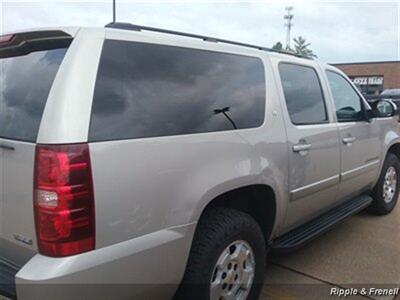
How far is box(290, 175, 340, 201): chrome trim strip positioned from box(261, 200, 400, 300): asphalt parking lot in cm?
76

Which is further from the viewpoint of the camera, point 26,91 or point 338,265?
point 338,265

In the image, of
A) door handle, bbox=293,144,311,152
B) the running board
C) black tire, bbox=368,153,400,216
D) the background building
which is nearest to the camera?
door handle, bbox=293,144,311,152

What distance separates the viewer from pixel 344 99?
15.6 ft

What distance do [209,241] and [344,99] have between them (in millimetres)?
2744

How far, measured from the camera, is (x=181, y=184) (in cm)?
248

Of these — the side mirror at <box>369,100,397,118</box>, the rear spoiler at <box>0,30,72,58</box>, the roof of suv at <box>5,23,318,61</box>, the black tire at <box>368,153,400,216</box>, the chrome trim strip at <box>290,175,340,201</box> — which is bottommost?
the black tire at <box>368,153,400,216</box>

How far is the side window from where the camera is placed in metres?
4.55

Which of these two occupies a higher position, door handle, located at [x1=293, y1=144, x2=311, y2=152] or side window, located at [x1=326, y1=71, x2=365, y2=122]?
side window, located at [x1=326, y1=71, x2=365, y2=122]

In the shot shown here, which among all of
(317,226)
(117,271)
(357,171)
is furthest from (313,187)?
(117,271)

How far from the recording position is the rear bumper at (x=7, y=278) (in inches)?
85.4

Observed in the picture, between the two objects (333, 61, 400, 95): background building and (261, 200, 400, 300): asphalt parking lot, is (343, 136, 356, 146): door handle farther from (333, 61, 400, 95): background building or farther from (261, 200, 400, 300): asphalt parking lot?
(333, 61, 400, 95): background building

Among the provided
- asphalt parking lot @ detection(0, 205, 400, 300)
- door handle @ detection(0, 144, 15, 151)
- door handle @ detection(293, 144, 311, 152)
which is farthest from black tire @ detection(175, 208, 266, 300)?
door handle @ detection(0, 144, 15, 151)

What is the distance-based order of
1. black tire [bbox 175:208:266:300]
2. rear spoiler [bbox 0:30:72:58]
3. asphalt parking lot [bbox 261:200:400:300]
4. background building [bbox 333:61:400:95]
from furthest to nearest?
background building [bbox 333:61:400:95]
asphalt parking lot [bbox 261:200:400:300]
black tire [bbox 175:208:266:300]
rear spoiler [bbox 0:30:72:58]

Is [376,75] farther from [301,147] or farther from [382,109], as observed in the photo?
[301,147]
